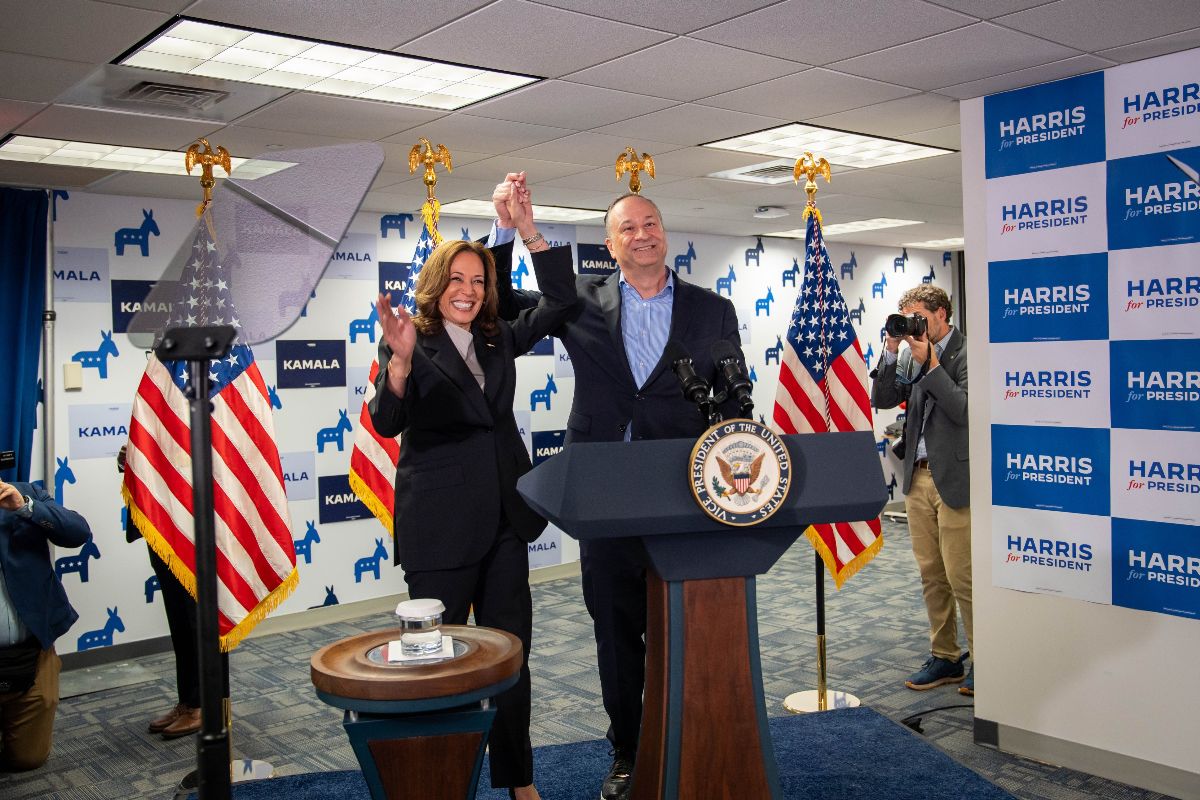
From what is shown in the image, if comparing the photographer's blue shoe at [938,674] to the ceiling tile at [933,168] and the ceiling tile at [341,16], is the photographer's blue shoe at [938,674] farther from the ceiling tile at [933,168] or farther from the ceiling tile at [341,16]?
the ceiling tile at [341,16]

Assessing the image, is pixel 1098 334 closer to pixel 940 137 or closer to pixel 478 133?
pixel 940 137

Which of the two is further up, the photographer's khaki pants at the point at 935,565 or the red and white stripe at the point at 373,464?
the red and white stripe at the point at 373,464

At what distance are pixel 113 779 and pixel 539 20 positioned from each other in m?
3.05

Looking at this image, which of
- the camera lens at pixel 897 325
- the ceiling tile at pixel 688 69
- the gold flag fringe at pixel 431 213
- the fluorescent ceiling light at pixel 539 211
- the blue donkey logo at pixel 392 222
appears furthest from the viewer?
the blue donkey logo at pixel 392 222

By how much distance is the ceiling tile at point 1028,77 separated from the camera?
3.48 meters

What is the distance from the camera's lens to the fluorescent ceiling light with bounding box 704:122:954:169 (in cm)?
477

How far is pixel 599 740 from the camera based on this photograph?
12.6ft

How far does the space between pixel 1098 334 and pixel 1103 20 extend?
40.7 inches

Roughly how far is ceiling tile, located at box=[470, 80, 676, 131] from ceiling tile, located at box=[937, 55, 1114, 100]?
3.52 ft

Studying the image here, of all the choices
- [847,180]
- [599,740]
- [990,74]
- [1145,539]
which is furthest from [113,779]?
[847,180]

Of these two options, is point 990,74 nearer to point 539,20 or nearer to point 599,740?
point 539,20

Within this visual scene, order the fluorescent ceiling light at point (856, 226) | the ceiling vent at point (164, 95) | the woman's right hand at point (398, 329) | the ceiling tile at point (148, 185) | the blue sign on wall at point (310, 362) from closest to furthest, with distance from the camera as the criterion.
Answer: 1. the woman's right hand at point (398, 329)
2. the ceiling vent at point (164, 95)
3. the ceiling tile at point (148, 185)
4. the blue sign on wall at point (310, 362)
5. the fluorescent ceiling light at point (856, 226)

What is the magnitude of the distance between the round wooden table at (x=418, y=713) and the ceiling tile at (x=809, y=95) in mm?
2456

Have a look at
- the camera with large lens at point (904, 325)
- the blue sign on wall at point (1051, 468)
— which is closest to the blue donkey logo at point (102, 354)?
the camera with large lens at point (904, 325)
